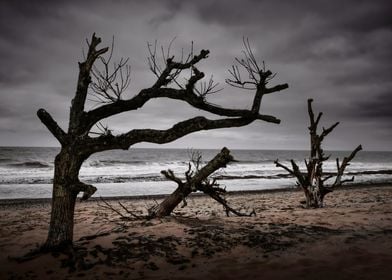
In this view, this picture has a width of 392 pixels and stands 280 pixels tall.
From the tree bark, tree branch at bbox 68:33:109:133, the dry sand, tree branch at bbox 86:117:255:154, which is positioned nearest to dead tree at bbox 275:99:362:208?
the dry sand

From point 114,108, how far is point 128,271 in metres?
2.84

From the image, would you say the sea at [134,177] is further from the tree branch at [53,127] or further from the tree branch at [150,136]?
the tree branch at [53,127]

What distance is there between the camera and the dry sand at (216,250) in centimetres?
456

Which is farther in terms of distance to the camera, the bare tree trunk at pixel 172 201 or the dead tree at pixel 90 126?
the bare tree trunk at pixel 172 201

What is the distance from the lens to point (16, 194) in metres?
17.1

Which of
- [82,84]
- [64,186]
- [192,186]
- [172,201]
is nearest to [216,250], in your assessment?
[192,186]

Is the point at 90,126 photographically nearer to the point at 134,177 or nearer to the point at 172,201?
the point at 172,201

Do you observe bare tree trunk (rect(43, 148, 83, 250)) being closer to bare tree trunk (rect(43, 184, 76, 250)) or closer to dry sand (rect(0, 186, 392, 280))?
bare tree trunk (rect(43, 184, 76, 250))

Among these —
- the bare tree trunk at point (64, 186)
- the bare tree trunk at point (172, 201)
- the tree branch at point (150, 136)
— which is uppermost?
the tree branch at point (150, 136)

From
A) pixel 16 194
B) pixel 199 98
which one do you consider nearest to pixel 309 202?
pixel 199 98

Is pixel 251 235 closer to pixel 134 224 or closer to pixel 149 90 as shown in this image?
pixel 134 224

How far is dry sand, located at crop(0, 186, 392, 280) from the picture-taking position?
179 inches

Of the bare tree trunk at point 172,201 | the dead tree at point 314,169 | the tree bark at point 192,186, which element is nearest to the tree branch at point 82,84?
the tree bark at point 192,186

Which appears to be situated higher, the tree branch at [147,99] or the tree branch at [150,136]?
the tree branch at [147,99]
